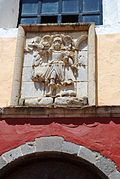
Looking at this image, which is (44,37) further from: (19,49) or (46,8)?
(46,8)

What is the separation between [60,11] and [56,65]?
1.54 meters

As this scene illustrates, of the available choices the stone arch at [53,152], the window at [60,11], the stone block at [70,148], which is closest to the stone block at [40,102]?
the stone arch at [53,152]

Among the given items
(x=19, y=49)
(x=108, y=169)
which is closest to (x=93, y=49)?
(x=19, y=49)

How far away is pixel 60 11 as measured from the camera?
8.04 m

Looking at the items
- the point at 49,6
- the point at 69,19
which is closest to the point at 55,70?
the point at 69,19

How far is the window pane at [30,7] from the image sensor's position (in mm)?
8174

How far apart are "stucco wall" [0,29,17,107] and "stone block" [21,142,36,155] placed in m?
0.78

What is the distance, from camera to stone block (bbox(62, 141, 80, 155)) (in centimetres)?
615

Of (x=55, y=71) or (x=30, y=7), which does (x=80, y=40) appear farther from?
(x=30, y=7)

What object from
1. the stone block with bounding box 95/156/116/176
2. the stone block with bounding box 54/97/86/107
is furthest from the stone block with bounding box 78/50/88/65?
the stone block with bounding box 95/156/116/176

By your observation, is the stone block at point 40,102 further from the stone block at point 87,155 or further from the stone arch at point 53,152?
the stone block at point 87,155

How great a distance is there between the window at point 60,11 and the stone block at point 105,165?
2783mm

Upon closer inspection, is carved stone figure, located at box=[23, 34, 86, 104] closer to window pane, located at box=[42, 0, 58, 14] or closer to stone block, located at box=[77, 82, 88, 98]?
stone block, located at box=[77, 82, 88, 98]

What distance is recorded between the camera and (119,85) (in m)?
6.66
